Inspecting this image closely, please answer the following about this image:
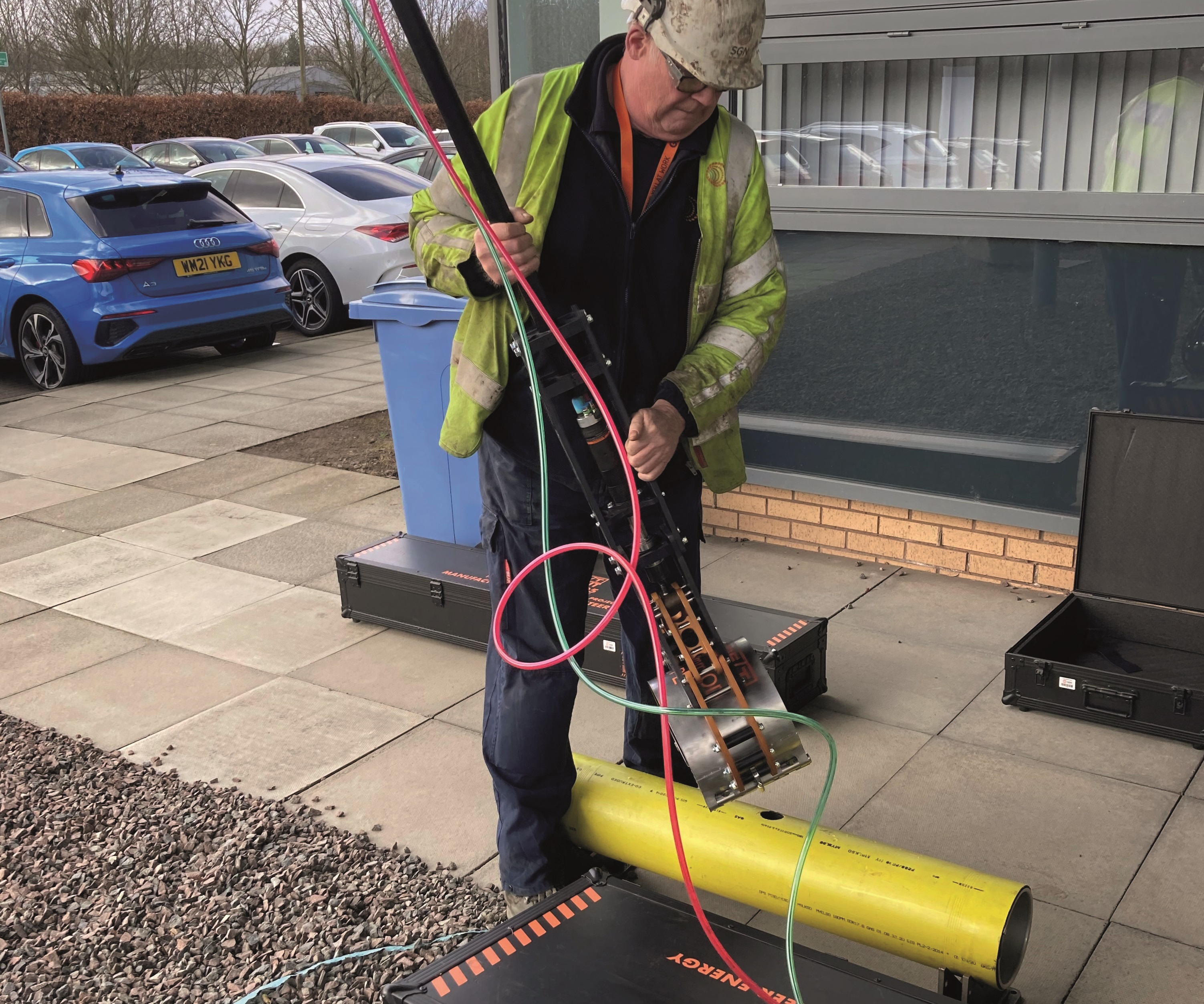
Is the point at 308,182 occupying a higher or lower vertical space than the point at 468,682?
higher

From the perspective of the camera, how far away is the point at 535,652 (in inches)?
111

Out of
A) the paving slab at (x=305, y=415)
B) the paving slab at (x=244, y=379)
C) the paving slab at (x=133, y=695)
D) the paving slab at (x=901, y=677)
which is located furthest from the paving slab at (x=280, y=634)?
the paving slab at (x=244, y=379)

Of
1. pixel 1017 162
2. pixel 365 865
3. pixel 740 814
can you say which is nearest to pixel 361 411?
pixel 1017 162

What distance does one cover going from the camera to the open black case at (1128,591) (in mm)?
3914

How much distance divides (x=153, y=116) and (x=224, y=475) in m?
29.2

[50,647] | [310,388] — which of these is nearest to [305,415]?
[310,388]

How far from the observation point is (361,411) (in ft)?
29.9

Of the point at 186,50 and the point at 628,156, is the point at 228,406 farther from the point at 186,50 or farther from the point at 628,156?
the point at 186,50

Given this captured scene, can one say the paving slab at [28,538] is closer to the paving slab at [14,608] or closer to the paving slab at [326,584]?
the paving slab at [14,608]

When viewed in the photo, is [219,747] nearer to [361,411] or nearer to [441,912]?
[441,912]

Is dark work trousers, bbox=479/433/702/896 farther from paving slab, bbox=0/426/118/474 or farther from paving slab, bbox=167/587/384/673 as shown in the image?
paving slab, bbox=0/426/118/474

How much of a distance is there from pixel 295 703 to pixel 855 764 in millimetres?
2013

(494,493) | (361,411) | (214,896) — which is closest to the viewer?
(494,493)

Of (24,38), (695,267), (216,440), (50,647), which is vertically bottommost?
(50,647)
